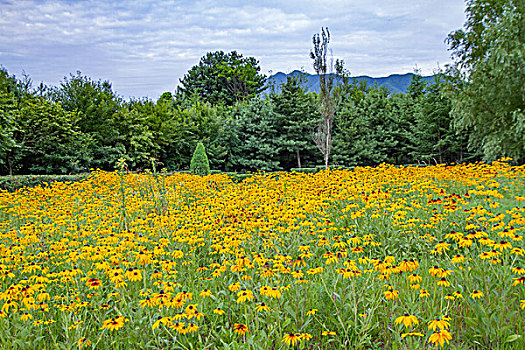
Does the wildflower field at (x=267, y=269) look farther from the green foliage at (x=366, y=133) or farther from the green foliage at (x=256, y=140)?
the green foliage at (x=366, y=133)

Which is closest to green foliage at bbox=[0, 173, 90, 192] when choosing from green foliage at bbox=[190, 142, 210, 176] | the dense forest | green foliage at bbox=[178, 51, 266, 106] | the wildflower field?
the dense forest

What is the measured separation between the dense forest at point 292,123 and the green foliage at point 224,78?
39.2 ft

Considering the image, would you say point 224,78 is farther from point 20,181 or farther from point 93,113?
point 20,181

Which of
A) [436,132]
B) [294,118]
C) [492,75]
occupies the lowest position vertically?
[436,132]

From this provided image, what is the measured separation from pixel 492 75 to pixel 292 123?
8.53 meters

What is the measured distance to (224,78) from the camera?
35.0 metres

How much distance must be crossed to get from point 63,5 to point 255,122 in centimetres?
1158

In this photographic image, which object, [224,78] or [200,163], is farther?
[224,78]

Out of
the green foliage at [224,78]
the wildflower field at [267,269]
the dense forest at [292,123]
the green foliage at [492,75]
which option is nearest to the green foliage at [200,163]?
the dense forest at [292,123]

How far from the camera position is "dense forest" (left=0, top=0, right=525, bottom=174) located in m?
12.4

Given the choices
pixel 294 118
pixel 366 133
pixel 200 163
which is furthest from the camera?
pixel 366 133

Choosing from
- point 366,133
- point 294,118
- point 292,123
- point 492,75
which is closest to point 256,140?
point 292,123

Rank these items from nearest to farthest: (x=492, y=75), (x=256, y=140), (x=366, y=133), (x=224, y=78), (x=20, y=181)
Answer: (x=20, y=181)
(x=492, y=75)
(x=256, y=140)
(x=366, y=133)
(x=224, y=78)

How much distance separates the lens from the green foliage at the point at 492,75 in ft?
38.2
